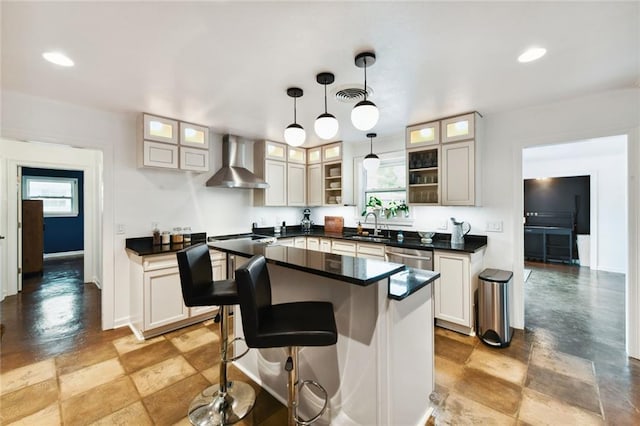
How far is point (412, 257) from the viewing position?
10.8ft

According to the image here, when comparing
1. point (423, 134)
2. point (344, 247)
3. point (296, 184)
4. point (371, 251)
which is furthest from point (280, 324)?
point (296, 184)

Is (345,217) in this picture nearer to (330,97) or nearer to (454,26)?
(330,97)

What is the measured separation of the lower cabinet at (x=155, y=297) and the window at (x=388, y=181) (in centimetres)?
303

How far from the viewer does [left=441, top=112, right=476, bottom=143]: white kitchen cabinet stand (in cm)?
311

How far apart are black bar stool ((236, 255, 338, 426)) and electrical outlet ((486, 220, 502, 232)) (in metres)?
2.65

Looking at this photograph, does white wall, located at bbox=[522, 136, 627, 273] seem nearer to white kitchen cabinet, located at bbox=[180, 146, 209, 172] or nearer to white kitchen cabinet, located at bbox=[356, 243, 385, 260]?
white kitchen cabinet, located at bbox=[356, 243, 385, 260]

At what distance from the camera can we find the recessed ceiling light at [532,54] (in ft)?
6.16

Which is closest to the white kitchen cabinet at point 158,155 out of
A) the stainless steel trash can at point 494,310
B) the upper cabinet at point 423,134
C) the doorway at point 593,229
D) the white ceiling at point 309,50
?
the white ceiling at point 309,50

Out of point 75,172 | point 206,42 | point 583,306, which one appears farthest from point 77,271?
point 583,306

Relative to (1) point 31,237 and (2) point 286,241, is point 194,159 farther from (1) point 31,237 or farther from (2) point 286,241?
(1) point 31,237

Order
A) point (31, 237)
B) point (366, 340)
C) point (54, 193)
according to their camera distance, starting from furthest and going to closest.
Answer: point (54, 193), point (31, 237), point (366, 340)

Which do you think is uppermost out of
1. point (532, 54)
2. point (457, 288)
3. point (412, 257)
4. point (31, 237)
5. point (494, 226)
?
point (532, 54)

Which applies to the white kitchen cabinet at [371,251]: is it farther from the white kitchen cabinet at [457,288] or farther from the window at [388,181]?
the window at [388,181]

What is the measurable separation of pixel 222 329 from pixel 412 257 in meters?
2.27
